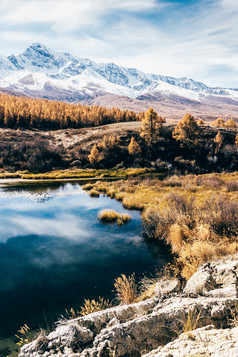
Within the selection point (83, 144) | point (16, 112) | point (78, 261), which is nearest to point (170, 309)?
point (78, 261)

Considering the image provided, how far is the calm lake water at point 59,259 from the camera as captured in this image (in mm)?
9602

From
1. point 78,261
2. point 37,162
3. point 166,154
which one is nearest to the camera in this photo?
point 78,261

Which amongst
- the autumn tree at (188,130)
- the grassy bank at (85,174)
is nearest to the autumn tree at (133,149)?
the grassy bank at (85,174)

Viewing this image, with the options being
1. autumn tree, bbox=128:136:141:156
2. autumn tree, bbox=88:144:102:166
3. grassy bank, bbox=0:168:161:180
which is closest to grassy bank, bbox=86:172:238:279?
grassy bank, bbox=0:168:161:180

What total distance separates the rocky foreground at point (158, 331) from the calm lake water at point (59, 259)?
150 inches

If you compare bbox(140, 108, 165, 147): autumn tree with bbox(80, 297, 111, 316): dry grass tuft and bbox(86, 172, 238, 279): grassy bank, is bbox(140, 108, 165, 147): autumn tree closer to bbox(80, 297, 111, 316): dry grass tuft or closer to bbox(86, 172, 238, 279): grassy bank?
bbox(86, 172, 238, 279): grassy bank

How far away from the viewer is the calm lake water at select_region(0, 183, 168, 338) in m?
9.60

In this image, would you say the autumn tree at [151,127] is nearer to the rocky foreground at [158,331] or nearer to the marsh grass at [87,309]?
→ the marsh grass at [87,309]

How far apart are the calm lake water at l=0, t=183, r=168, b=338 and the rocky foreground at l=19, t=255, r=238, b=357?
3821mm

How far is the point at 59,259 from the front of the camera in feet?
44.8

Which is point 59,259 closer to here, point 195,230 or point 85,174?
point 195,230

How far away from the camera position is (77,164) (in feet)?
203

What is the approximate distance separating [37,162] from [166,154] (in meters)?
37.6

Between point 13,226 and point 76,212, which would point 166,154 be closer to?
point 76,212
